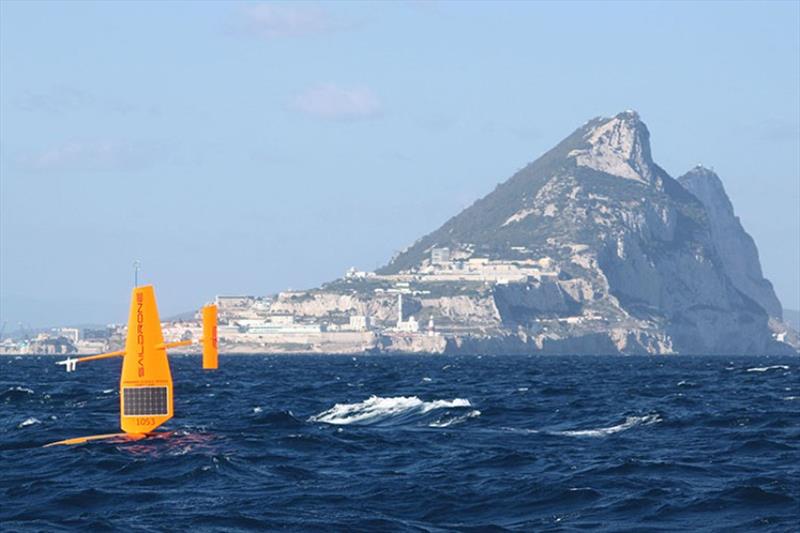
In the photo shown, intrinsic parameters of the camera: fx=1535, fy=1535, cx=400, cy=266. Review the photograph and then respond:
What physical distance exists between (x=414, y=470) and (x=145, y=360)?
10997mm

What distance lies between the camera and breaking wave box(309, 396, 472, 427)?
68.1m

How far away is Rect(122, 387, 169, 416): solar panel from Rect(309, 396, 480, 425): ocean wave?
1478 centimetres

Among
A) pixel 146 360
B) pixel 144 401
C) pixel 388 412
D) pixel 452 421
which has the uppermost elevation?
pixel 146 360

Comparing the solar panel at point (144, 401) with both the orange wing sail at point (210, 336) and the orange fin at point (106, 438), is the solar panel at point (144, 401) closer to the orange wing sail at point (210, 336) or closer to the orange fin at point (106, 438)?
the orange fin at point (106, 438)

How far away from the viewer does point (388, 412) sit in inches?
2867

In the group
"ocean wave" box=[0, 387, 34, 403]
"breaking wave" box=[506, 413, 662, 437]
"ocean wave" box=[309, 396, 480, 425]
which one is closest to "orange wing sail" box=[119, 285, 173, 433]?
"ocean wave" box=[309, 396, 480, 425]

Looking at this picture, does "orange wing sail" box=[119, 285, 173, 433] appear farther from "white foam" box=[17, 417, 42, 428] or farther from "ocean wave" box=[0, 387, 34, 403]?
"ocean wave" box=[0, 387, 34, 403]

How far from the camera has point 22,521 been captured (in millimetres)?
35781

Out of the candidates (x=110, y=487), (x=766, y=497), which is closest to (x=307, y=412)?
(x=110, y=487)

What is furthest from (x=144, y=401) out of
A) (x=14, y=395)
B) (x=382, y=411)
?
(x=14, y=395)

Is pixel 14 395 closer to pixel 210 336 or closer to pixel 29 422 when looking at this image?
pixel 29 422

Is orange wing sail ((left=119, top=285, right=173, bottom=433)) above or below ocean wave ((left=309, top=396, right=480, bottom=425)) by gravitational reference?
above

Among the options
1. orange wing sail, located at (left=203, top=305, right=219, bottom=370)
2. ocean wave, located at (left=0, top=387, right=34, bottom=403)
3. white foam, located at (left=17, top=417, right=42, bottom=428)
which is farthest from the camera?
ocean wave, located at (left=0, top=387, right=34, bottom=403)

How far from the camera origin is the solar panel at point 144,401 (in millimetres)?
52781
